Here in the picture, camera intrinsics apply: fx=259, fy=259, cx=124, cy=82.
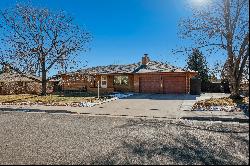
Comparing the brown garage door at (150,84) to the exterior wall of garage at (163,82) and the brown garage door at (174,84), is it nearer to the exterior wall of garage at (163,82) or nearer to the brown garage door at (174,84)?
the exterior wall of garage at (163,82)

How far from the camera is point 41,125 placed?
11086 millimetres

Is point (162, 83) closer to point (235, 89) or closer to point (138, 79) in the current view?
point (138, 79)

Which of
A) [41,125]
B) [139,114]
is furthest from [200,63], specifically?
[41,125]

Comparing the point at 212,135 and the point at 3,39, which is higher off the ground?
the point at 3,39

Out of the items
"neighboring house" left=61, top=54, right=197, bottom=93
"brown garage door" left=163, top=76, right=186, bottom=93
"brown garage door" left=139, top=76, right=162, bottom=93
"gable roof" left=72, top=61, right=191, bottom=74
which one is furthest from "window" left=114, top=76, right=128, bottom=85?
"brown garage door" left=163, top=76, right=186, bottom=93

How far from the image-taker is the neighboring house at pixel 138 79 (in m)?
29.8

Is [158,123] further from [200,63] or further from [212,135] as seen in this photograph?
[200,63]

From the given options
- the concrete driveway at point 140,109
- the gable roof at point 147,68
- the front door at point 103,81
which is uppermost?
the gable roof at point 147,68

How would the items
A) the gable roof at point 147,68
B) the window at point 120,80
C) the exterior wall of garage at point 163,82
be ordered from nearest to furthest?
the exterior wall of garage at point 163,82 → the gable roof at point 147,68 → the window at point 120,80

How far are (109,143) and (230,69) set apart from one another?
1297 centimetres

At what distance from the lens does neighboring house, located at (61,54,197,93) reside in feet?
97.7

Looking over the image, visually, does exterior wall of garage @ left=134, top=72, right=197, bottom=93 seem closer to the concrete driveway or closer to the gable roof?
the gable roof

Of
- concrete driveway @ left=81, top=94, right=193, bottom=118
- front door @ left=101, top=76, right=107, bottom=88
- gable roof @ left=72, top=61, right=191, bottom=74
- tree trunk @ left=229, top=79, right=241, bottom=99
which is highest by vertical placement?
gable roof @ left=72, top=61, right=191, bottom=74

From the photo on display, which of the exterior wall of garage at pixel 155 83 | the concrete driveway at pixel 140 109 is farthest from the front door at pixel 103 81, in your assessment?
the concrete driveway at pixel 140 109
